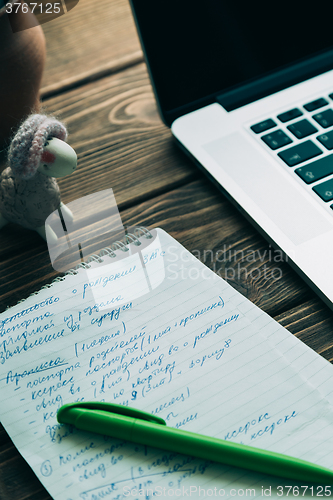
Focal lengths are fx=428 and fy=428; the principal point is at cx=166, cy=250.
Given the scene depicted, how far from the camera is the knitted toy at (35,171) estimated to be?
39 cm

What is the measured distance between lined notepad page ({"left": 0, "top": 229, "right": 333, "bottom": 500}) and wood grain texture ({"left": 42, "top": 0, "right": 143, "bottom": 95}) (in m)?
0.37

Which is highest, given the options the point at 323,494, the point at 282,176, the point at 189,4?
the point at 189,4

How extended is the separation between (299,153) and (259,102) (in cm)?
10

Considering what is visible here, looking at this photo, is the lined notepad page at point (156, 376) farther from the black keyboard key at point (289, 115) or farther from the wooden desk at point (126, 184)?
the black keyboard key at point (289, 115)

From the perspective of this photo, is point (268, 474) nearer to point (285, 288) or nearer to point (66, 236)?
point (285, 288)

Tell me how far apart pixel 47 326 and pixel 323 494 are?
0.26 meters

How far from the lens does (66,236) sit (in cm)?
48

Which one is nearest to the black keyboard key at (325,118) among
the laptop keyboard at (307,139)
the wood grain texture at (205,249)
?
the laptop keyboard at (307,139)

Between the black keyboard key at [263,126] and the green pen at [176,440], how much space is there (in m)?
0.34

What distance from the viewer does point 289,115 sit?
0.51 metres

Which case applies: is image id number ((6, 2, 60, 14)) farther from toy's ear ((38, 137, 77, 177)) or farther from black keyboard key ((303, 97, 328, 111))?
black keyboard key ((303, 97, 328, 111))

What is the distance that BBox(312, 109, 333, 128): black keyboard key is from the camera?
1.62 ft

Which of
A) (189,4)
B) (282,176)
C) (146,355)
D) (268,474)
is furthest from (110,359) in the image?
(189,4)

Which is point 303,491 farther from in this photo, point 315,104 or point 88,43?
point 88,43
